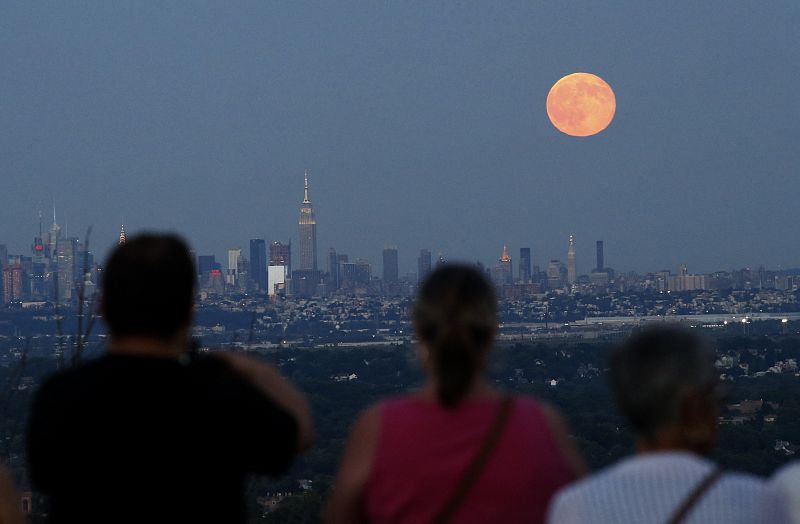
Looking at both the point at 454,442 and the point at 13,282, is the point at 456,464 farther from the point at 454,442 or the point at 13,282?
the point at 13,282

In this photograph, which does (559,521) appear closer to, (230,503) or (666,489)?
(666,489)

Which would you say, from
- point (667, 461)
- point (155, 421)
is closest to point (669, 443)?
point (667, 461)

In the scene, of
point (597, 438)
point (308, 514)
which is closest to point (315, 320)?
point (597, 438)

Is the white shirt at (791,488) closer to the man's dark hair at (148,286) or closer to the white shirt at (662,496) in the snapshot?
the white shirt at (662,496)

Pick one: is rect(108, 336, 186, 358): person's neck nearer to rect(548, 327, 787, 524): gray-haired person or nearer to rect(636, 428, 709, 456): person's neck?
rect(548, 327, 787, 524): gray-haired person

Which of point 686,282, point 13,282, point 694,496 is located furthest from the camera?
point 686,282

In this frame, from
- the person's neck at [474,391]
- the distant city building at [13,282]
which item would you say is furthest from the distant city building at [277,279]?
the person's neck at [474,391]
